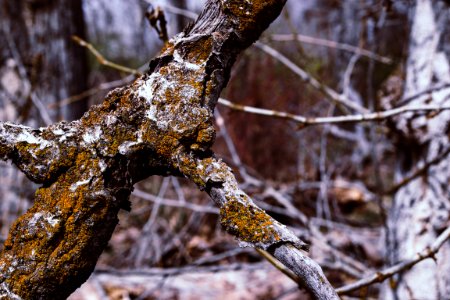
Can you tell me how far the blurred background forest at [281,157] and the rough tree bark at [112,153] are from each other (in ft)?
1.63

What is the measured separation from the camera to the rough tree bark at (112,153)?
26.3 inches

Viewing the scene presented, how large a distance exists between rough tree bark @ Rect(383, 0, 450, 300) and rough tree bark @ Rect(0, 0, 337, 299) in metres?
1.25

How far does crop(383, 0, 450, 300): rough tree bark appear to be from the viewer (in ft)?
5.52

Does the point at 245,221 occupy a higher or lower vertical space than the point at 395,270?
lower

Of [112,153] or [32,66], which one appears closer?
[112,153]

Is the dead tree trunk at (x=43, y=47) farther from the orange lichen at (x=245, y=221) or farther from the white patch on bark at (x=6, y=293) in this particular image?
the orange lichen at (x=245, y=221)

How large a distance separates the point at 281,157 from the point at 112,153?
17.0 ft

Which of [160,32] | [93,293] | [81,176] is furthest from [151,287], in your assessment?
[81,176]

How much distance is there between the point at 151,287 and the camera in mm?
2475

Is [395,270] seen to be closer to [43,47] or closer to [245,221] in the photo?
[245,221]

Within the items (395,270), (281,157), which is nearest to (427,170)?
(395,270)

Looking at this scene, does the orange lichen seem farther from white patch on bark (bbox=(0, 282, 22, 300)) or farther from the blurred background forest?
the blurred background forest

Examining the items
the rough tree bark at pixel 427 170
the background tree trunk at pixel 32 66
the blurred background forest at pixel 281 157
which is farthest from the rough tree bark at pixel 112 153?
the background tree trunk at pixel 32 66

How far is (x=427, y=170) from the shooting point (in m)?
1.74
